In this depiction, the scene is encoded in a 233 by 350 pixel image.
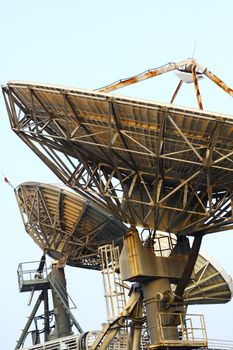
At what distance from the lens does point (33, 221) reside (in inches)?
2272

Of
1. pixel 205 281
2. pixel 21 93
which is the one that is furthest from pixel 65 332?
pixel 21 93

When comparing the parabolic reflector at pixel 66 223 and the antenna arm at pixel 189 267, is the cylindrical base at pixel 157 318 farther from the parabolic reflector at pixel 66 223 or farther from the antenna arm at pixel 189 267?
the parabolic reflector at pixel 66 223

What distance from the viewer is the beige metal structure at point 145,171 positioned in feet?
122

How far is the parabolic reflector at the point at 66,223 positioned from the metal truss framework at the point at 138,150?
11.2 m

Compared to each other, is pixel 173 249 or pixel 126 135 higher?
pixel 126 135

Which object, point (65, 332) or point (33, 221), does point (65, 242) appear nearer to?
point (33, 221)

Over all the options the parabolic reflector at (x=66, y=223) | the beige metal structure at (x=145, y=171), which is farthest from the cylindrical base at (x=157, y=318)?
the parabolic reflector at (x=66, y=223)

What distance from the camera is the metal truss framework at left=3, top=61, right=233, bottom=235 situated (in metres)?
36.3

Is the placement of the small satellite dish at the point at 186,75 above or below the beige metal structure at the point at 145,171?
above

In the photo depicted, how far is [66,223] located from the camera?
5616 centimetres

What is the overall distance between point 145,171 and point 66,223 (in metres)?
15.9

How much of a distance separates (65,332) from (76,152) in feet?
65.9

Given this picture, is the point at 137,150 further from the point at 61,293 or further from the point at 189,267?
the point at 61,293

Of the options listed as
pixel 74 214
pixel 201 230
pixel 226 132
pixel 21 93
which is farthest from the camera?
pixel 74 214
